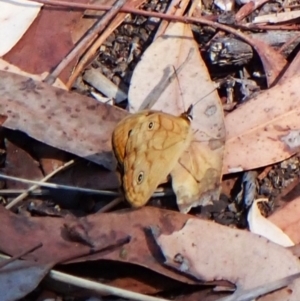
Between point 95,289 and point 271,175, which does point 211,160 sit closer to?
point 271,175

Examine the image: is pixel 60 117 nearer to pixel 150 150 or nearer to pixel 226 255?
pixel 150 150

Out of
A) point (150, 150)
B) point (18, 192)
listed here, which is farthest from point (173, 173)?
point (18, 192)

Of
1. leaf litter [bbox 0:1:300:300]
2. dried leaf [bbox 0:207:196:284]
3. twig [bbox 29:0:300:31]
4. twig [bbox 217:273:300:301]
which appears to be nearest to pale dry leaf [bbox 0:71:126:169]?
leaf litter [bbox 0:1:300:300]

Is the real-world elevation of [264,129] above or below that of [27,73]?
below

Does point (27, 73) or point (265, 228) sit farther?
point (27, 73)

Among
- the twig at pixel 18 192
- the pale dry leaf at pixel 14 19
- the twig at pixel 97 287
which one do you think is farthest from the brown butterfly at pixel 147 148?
the pale dry leaf at pixel 14 19

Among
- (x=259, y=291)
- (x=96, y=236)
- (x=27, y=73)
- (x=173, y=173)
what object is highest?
(x=27, y=73)

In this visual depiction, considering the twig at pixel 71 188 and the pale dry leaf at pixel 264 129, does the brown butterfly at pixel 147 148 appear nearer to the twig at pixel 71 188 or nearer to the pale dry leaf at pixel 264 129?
the twig at pixel 71 188
